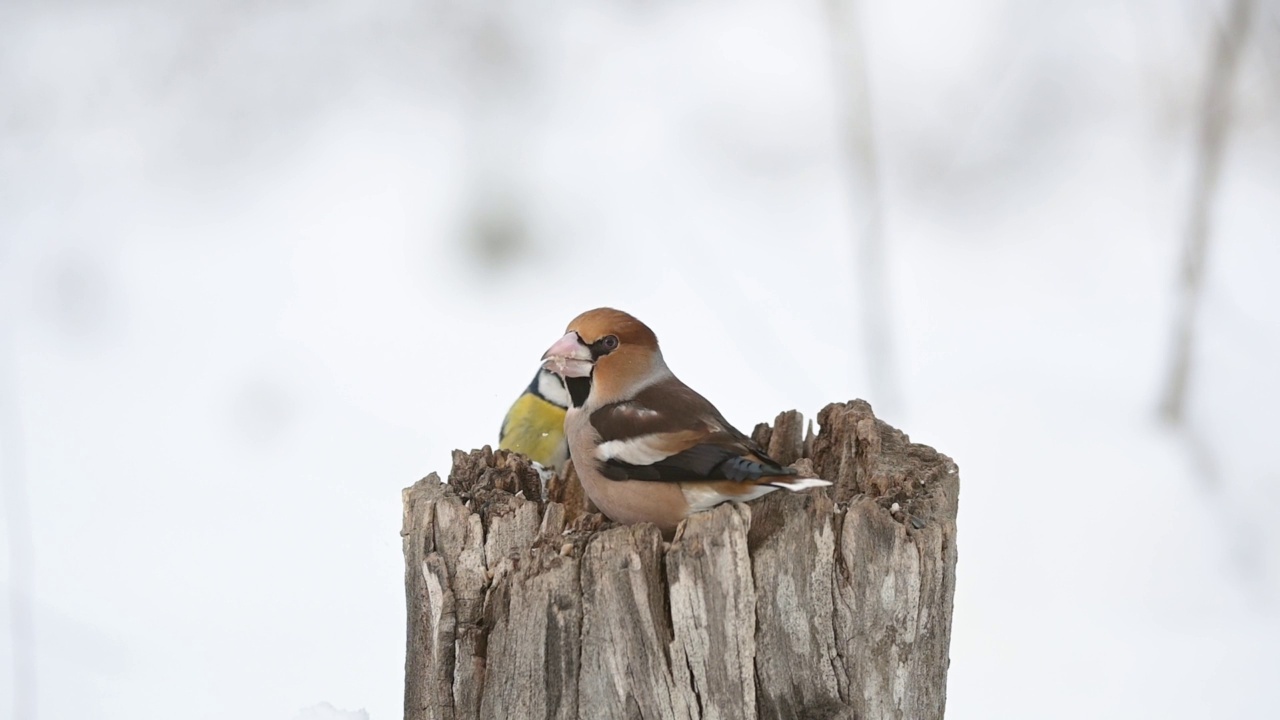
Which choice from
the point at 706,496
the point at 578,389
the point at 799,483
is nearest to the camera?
the point at 799,483

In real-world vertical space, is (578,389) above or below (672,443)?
above

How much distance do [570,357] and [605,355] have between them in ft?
0.23

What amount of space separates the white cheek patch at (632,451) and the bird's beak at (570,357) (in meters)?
0.21

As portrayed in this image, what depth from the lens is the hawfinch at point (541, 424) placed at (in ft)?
11.8

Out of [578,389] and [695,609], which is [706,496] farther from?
[578,389]

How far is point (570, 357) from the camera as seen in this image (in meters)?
2.60

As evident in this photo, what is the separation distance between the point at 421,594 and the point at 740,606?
642mm

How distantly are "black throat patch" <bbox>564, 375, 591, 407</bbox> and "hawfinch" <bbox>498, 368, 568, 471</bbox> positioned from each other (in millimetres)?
762

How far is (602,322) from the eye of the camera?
8.54ft

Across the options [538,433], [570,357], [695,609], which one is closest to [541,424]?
[538,433]

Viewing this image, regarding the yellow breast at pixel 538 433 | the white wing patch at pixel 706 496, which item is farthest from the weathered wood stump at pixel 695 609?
the yellow breast at pixel 538 433

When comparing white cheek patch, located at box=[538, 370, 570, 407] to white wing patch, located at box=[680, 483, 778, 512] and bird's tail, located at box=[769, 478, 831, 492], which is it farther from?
bird's tail, located at box=[769, 478, 831, 492]

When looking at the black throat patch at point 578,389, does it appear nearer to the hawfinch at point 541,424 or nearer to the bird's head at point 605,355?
the bird's head at point 605,355

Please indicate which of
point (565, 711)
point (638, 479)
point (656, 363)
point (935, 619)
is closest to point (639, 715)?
→ point (565, 711)
